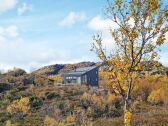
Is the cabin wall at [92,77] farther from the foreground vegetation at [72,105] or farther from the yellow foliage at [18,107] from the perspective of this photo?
the yellow foliage at [18,107]

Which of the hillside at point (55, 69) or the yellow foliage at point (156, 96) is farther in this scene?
the hillside at point (55, 69)

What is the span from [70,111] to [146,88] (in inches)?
753

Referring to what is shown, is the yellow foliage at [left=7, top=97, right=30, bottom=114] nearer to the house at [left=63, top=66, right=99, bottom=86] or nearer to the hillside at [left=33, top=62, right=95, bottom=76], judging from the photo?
the house at [left=63, top=66, right=99, bottom=86]

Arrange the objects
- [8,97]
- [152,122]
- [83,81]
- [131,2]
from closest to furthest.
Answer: [131,2] → [152,122] → [8,97] → [83,81]

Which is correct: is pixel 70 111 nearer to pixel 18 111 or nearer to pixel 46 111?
pixel 46 111

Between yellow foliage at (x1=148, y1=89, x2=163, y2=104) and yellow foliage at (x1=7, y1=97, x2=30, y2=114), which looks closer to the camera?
yellow foliage at (x1=7, y1=97, x2=30, y2=114)

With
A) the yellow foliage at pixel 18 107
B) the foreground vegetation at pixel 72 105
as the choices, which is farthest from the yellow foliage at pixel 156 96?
the yellow foliage at pixel 18 107

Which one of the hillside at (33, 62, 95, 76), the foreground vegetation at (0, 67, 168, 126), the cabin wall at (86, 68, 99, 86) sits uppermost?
the hillside at (33, 62, 95, 76)

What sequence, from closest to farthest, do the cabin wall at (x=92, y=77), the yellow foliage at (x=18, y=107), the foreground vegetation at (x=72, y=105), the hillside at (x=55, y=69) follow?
the foreground vegetation at (x=72, y=105) → the yellow foliage at (x=18, y=107) → the cabin wall at (x=92, y=77) → the hillside at (x=55, y=69)

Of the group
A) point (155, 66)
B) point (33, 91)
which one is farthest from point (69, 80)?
point (155, 66)

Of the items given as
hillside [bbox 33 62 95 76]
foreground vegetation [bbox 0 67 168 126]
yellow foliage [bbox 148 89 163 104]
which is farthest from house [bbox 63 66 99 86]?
hillside [bbox 33 62 95 76]

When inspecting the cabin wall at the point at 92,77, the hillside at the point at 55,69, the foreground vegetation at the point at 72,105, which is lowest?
the foreground vegetation at the point at 72,105

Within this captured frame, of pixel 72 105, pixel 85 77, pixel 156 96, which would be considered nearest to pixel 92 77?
pixel 85 77

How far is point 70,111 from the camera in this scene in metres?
43.2
